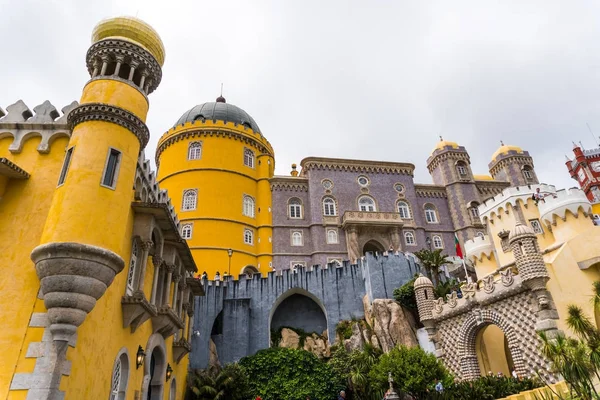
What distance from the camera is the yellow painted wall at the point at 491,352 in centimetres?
1969

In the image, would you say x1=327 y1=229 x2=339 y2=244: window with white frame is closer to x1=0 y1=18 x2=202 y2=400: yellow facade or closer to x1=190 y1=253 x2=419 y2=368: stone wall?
x1=190 y1=253 x2=419 y2=368: stone wall

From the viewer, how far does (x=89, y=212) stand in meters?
10.1

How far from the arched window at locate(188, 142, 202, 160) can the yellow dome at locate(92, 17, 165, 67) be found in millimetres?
22555

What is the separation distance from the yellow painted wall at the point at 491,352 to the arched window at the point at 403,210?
17034mm

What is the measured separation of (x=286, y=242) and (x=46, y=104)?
24394mm

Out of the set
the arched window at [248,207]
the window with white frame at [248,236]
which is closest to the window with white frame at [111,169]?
the window with white frame at [248,236]

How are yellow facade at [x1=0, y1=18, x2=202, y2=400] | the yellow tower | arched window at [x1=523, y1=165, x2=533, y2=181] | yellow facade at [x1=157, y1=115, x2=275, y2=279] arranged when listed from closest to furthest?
yellow facade at [x1=0, y1=18, x2=202, y2=400]
yellow facade at [x1=157, y1=115, x2=275, y2=279]
the yellow tower
arched window at [x1=523, y1=165, x2=533, y2=181]

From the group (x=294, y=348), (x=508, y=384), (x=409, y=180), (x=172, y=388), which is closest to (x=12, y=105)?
(x=172, y=388)

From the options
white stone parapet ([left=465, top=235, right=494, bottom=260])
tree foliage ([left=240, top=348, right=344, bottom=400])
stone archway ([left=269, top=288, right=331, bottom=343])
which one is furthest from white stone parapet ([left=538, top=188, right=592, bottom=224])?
tree foliage ([left=240, top=348, right=344, bottom=400])

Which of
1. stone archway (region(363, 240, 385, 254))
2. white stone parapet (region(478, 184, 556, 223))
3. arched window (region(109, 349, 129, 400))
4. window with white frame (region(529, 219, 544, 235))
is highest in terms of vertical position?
stone archway (region(363, 240, 385, 254))

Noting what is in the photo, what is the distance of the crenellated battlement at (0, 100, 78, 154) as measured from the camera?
1151cm

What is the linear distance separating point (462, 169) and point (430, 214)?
20.2 feet

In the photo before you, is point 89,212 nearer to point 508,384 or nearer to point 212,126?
point 508,384

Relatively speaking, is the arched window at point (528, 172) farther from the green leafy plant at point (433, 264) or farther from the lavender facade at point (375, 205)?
the green leafy plant at point (433, 264)
